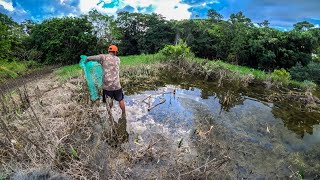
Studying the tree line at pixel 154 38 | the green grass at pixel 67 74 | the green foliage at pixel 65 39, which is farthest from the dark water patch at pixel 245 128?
the green foliage at pixel 65 39

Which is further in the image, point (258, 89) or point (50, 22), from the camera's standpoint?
point (50, 22)

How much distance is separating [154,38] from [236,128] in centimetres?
1479

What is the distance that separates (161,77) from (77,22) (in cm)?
771

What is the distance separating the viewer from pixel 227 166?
3934mm

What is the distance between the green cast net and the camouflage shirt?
53 centimetres

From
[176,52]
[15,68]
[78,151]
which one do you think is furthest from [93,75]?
[15,68]

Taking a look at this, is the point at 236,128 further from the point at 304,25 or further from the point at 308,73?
the point at 304,25

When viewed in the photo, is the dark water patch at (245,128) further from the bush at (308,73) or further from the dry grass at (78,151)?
the bush at (308,73)

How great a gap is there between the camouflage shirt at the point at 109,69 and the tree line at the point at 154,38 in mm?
8003

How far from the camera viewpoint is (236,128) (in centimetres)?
547

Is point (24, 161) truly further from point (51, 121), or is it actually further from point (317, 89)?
point (317, 89)

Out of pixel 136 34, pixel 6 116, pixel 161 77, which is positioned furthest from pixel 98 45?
pixel 6 116

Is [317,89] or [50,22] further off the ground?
[50,22]

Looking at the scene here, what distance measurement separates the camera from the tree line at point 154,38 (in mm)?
12766
